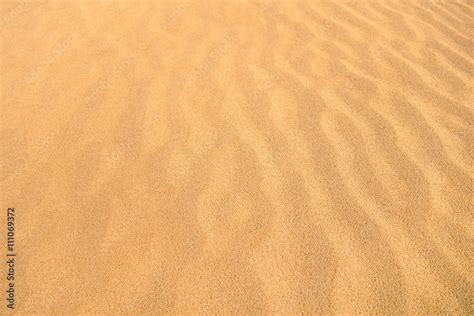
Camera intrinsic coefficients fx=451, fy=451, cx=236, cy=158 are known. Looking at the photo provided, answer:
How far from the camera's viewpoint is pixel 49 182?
6.90 ft

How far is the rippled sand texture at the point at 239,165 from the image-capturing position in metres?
1.66

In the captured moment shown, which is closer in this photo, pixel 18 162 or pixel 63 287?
pixel 63 287

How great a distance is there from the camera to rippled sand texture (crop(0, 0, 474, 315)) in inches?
65.3

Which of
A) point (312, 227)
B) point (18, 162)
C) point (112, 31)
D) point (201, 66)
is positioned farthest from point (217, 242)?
point (112, 31)

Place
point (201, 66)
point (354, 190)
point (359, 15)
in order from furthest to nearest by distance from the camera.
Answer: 1. point (359, 15)
2. point (201, 66)
3. point (354, 190)

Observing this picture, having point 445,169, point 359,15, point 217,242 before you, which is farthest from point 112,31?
point 445,169

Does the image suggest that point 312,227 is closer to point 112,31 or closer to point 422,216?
point 422,216

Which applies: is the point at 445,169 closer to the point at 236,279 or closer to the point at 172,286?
the point at 236,279

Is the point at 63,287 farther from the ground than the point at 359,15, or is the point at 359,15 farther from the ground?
the point at 359,15

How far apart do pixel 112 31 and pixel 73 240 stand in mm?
2055

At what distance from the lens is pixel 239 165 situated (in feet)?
7.11

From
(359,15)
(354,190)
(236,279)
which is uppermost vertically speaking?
(359,15)

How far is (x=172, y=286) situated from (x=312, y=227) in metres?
0.61

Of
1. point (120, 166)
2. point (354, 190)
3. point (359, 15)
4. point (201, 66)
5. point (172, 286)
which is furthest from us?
point (359, 15)
